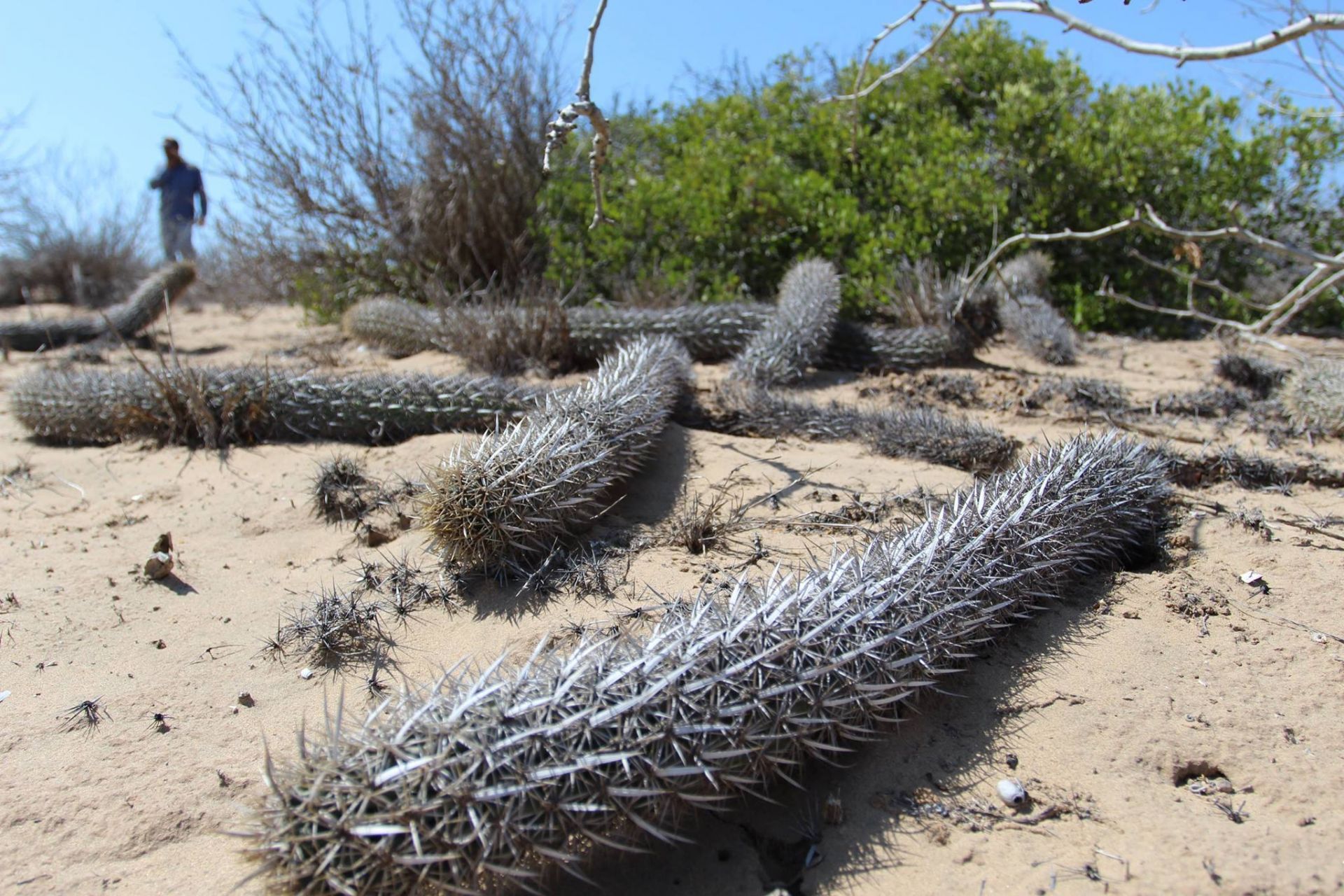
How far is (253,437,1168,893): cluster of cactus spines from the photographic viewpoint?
67.1 inches

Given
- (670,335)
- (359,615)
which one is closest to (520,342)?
(670,335)

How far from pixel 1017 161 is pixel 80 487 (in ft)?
23.3

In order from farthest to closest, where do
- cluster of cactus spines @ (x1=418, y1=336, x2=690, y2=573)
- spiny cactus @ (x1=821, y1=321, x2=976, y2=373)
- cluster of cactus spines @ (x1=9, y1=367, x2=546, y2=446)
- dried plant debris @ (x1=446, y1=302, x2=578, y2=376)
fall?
spiny cactus @ (x1=821, y1=321, x2=976, y2=373)
dried plant debris @ (x1=446, y1=302, x2=578, y2=376)
cluster of cactus spines @ (x1=9, y1=367, x2=546, y2=446)
cluster of cactus spines @ (x1=418, y1=336, x2=690, y2=573)

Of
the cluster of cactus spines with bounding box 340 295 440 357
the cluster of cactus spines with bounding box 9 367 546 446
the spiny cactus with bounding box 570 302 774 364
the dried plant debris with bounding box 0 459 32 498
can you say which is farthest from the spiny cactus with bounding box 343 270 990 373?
the dried plant debris with bounding box 0 459 32 498

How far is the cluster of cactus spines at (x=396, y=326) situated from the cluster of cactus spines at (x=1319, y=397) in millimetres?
5151

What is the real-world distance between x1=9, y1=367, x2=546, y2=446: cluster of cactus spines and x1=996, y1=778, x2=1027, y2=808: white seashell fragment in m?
2.95

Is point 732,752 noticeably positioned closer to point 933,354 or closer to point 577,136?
point 933,354

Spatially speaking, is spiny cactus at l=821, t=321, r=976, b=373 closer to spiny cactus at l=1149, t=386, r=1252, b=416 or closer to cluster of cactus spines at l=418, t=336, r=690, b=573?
spiny cactus at l=1149, t=386, r=1252, b=416

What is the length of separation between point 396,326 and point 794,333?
297 centimetres

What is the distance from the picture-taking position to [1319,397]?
448 cm

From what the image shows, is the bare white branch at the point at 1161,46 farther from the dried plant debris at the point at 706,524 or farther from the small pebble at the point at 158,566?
the small pebble at the point at 158,566

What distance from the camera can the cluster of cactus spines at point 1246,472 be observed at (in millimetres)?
3793

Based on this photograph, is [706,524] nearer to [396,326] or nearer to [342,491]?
[342,491]

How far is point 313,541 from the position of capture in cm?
374
